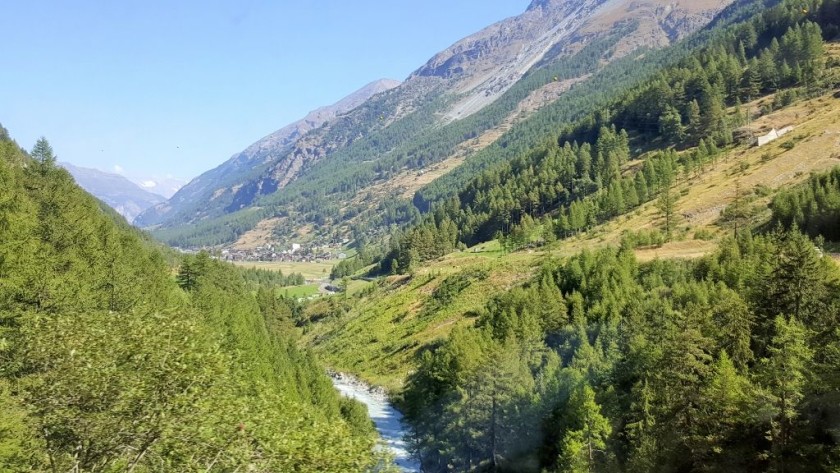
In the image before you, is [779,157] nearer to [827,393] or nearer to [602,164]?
[602,164]

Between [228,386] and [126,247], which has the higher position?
[126,247]

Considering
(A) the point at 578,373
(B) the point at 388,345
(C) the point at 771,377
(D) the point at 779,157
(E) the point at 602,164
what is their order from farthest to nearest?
(E) the point at 602,164 < (D) the point at 779,157 < (B) the point at 388,345 < (A) the point at 578,373 < (C) the point at 771,377

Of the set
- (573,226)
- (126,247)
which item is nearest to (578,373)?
(126,247)

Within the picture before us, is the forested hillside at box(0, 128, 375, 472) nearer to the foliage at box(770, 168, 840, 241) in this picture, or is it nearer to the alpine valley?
the alpine valley

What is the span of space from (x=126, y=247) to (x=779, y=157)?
397ft

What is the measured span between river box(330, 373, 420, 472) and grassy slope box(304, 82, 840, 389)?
2800 mm

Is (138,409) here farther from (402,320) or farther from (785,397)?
(402,320)

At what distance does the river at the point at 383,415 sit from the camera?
187 feet

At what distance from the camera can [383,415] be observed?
233 ft

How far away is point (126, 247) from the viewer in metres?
58.6

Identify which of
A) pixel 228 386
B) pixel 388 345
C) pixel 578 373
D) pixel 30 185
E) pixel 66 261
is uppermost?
pixel 30 185

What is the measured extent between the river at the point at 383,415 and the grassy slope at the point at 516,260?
9.19 ft

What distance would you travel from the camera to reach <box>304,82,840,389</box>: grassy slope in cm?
8962

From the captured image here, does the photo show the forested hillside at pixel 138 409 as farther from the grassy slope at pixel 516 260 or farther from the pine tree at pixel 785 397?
the grassy slope at pixel 516 260
